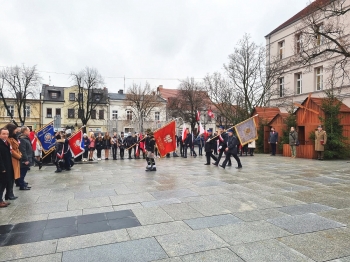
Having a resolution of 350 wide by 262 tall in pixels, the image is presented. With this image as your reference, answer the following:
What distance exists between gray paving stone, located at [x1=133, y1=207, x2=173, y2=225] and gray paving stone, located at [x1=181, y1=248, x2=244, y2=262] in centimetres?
153

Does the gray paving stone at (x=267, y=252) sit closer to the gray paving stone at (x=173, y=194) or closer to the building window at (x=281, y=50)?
the gray paving stone at (x=173, y=194)

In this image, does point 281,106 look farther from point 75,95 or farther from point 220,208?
point 75,95

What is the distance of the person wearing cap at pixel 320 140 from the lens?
16.0 meters

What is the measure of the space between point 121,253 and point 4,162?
4.42 m

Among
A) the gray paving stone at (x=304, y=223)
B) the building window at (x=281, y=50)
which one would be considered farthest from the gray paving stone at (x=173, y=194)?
the building window at (x=281, y=50)

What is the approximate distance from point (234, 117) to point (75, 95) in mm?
37395

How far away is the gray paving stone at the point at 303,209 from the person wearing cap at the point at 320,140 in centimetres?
1121

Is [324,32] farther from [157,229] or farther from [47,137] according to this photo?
[157,229]

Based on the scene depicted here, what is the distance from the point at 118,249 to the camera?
13.3ft

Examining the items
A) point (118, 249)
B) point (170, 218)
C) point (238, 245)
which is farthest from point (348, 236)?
point (118, 249)

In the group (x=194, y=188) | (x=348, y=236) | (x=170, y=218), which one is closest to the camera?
(x=348, y=236)

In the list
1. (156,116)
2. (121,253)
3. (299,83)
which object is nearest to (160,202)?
(121,253)

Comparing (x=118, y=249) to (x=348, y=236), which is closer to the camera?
(x=118, y=249)

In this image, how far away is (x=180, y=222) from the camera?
5168mm
